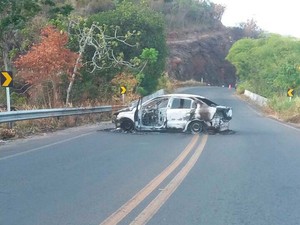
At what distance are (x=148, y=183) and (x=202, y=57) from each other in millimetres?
98124

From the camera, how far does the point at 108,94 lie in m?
31.5

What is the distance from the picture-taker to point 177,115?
1780cm

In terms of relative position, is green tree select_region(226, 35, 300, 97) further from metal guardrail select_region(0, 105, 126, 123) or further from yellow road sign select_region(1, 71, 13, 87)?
yellow road sign select_region(1, 71, 13, 87)

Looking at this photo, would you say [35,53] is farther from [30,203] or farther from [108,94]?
[30,203]

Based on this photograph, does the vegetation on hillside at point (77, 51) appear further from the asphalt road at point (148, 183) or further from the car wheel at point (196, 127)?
the asphalt road at point (148, 183)

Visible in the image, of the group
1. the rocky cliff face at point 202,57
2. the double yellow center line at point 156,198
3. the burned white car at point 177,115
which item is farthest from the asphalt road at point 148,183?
the rocky cliff face at point 202,57

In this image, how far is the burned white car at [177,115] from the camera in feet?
58.0

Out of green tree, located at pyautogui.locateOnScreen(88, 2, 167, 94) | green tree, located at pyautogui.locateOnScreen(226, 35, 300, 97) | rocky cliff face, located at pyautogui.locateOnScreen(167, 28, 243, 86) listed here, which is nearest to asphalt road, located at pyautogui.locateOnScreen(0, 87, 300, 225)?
green tree, located at pyautogui.locateOnScreen(88, 2, 167, 94)

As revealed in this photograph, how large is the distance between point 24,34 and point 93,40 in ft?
16.1

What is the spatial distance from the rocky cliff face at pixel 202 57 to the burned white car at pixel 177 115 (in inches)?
2683

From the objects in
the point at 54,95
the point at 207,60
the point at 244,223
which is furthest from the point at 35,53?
the point at 207,60

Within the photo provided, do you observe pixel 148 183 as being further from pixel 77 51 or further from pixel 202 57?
pixel 202 57

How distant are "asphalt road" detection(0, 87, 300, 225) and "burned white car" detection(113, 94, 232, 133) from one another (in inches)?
119

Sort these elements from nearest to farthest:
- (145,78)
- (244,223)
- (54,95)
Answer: (244,223) → (54,95) → (145,78)
